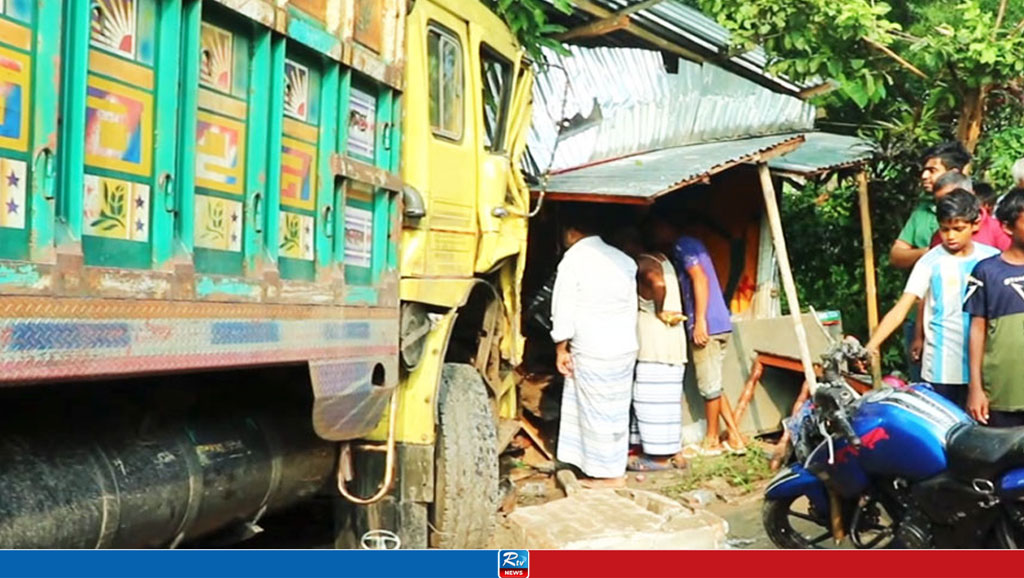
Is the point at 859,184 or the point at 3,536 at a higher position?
the point at 859,184

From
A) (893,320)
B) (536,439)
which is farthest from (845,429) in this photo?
(536,439)

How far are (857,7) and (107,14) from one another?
5261 millimetres

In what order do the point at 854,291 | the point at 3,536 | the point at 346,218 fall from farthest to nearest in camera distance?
the point at 854,291 < the point at 346,218 < the point at 3,536

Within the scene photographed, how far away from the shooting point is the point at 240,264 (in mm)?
3027

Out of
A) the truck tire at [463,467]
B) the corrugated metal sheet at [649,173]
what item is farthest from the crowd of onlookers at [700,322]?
the truck tire at [463,467]

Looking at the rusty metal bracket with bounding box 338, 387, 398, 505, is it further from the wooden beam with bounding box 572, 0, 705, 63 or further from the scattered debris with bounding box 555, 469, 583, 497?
the wooden beam with bounding box 572, 0, 705, 63

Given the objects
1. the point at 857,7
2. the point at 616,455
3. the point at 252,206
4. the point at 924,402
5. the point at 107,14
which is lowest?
the point at 616,455

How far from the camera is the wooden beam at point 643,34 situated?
695 cm

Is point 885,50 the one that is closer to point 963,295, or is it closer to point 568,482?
point 963,295

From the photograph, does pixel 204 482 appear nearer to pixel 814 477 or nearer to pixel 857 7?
pixel 814 477

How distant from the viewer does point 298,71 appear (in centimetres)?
331

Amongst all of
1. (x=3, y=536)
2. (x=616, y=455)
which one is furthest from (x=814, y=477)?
(x=3, y=536)

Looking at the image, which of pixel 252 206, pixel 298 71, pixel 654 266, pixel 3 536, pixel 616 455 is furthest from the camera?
pixel 654 266
